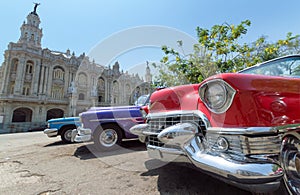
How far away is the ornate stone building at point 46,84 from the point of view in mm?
23031

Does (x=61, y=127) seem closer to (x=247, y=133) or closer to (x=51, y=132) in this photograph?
(x=51, y=132)

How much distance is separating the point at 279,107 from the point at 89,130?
407 centimetres

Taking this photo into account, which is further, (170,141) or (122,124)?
(122,124)

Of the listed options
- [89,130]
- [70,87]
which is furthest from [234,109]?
[70,87]

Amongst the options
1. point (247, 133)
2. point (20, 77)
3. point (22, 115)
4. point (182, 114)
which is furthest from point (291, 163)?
point (22, 115)

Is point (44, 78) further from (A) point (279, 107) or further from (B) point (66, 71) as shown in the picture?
(A) point (279, 107)

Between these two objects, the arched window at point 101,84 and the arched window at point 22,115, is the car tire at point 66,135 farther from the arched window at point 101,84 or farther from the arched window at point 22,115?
the arched window at point 101,84

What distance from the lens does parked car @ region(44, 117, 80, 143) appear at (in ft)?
20.5

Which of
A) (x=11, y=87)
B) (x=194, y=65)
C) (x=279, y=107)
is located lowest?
(x=279, y=107)

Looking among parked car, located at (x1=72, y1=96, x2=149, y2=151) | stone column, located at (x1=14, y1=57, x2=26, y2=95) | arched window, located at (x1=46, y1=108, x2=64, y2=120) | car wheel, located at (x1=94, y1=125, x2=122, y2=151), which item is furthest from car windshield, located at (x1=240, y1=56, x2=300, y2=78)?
arched window, located at (x1=46, y1=108, x2=64, y2=120)

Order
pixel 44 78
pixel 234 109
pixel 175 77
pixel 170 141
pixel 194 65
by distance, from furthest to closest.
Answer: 1. pixel 44 78
2. pixel 175 77
3. pixel 194 65
4. pixel 170 141
5. pixel 234 109

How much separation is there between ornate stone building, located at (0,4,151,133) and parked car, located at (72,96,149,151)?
559 inches

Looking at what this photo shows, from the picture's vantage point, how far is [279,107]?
1377 mm

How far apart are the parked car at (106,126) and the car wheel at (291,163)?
3.06 m
